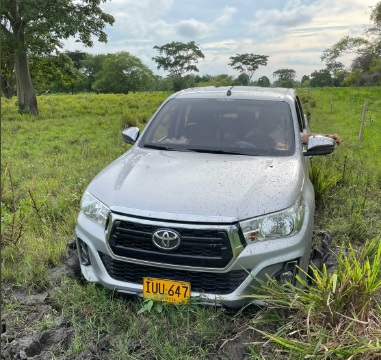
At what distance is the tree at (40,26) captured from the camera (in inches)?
571

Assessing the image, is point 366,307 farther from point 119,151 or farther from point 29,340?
point 119,151

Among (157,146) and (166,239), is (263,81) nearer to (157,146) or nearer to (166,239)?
(157,146)

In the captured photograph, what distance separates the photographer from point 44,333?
271cm

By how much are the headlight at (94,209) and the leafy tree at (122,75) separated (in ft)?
222

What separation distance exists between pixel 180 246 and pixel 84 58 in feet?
141

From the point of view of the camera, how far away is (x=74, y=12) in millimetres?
15781

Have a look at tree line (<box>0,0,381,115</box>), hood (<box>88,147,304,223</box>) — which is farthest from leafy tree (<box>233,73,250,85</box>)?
hood (<box>88,147,304,223</box>)

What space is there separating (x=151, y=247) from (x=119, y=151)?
231 inches

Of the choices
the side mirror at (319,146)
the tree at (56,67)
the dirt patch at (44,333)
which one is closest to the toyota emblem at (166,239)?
the dirt patch at (44,333)

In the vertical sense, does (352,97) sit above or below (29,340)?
below

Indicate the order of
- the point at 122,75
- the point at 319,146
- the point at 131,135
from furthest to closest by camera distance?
the point at 122,75, the point at 131,135, the point at 319,146

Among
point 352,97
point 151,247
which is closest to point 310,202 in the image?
point 151,247

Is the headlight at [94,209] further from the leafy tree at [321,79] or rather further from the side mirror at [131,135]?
the leafy tree at [321,79]

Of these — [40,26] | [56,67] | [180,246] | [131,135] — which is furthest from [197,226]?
[56,67]
